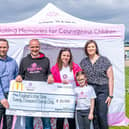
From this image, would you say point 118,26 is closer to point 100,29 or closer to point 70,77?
point 100,29

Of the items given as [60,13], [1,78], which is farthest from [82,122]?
[60,13]

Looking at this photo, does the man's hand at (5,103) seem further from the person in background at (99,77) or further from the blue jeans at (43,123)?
the person in background at (99,77)

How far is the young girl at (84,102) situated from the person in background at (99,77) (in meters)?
0.09

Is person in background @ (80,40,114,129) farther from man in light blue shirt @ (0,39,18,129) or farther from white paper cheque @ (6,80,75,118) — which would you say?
man in light blue shirt @ (0,39,18,129)

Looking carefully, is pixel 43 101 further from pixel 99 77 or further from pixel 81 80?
pixel 99 77

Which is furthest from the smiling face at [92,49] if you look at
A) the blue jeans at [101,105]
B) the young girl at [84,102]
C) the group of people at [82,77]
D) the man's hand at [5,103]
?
the man's hand at [5,103]

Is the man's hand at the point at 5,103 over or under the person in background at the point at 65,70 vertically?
under

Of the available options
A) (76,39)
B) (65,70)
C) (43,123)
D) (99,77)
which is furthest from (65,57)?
(76,39)

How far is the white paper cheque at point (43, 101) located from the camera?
3.66 m

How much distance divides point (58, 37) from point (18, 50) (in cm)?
80

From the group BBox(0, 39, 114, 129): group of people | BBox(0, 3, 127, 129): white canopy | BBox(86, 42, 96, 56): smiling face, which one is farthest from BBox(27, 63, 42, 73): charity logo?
BBox(0, 3, 127, 129): white canopy

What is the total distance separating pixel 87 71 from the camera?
3.52m

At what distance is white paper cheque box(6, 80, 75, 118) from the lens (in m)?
3.66

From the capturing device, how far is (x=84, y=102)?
11.4 ft
